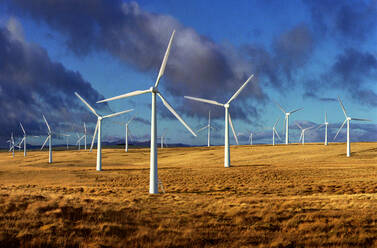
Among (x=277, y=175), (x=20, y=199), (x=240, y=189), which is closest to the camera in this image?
(x=20, y=199)

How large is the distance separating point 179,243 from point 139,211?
21.9ft

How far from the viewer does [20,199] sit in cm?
2052

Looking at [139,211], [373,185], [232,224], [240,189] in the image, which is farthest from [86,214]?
[373,185]

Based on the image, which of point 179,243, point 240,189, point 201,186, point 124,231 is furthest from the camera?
point 201,186

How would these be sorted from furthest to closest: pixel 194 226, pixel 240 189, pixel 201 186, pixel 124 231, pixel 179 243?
pixel 201 186
pixel 240 189
pixel 194 226
pixel 124 231
pixel 179 243

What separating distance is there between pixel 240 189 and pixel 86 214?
2153 centimetres

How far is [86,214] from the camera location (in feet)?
55.7

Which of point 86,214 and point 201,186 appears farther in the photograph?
point 201,186

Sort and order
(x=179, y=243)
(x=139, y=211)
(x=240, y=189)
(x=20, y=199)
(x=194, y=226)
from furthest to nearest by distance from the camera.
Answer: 1. (x=240, y=189)
2. (x=20, y=199)
3. (x=139, y=211)
4. (x=194, y=226)
5. (x=179, y=243)

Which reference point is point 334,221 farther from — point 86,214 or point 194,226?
point 86,214

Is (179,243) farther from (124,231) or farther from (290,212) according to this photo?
(290,212)

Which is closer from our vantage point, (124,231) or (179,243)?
(179,243)

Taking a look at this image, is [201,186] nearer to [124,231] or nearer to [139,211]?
[139,211]

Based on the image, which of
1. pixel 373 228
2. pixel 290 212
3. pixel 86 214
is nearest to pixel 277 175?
pixel 290 212
